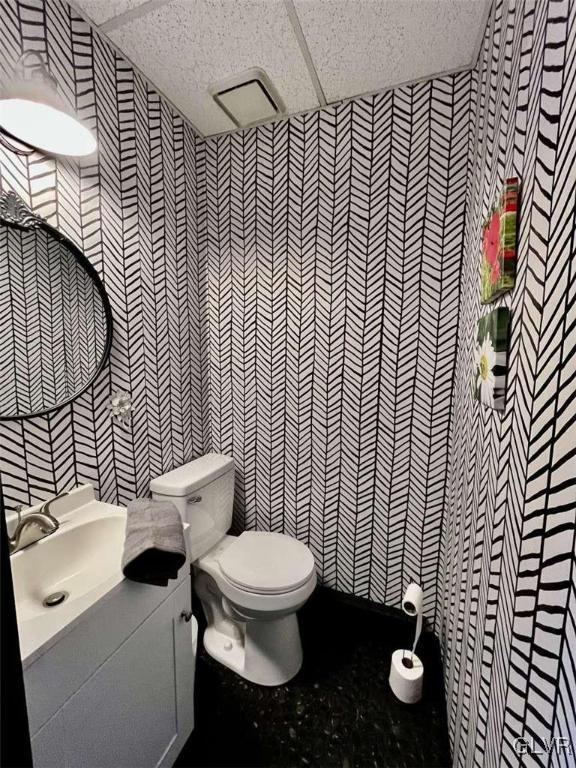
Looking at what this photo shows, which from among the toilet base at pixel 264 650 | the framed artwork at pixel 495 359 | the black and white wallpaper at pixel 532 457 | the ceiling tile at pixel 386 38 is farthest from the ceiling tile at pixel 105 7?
the toilet base at pixel 264 650

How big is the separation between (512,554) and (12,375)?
142 cm

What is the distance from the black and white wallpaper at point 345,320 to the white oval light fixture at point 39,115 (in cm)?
80

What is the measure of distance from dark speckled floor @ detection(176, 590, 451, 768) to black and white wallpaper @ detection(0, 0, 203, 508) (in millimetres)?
917

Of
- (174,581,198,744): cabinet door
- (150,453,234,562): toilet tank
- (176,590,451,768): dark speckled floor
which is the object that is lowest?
(176,590,451,768): dark speckled floor

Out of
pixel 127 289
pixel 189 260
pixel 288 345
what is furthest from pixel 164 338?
pixel 288 345

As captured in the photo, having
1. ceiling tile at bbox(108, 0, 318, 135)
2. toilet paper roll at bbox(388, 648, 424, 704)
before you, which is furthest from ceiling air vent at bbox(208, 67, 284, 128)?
toilet paper roll at bbox(388, 648, 424, 704)

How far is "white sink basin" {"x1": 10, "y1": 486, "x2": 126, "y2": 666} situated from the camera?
0.72 meters

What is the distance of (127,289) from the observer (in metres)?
1.36

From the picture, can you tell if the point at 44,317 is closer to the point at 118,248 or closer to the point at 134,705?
the point at 118,248

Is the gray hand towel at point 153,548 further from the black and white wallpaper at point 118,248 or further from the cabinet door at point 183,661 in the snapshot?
the black and white wallpaper at point 118,248

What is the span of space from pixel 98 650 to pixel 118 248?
4.38ft

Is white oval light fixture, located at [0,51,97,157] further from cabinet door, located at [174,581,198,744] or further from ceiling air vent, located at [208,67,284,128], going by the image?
cabinet door, located at [174,581,198,744]

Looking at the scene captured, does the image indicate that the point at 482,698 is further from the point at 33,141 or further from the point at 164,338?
the point at 33,141

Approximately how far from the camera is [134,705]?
2.93 ft
